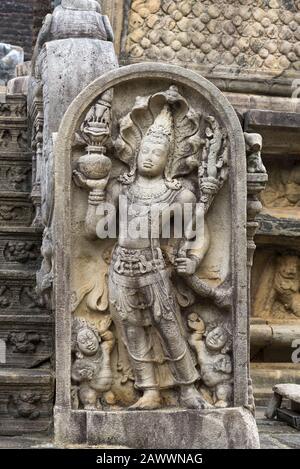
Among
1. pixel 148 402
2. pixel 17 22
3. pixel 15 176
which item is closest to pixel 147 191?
pixel 148 402

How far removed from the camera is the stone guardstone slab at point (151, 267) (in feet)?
15.3

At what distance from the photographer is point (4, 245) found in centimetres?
607

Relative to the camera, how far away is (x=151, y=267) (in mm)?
4680

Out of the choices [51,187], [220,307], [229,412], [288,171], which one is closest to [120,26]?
[288,171]

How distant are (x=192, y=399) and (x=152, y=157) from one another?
1.18 m

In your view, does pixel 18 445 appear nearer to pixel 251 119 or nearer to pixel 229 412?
pixel 229 412

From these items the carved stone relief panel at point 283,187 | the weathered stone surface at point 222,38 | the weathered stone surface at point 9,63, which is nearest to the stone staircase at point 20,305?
the weathered stone surface at point 222,38

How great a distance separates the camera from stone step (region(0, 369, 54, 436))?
5.07m

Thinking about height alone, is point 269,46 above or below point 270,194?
above

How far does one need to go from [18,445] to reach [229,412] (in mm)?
1018

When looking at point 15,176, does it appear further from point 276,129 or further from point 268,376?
point 268,376

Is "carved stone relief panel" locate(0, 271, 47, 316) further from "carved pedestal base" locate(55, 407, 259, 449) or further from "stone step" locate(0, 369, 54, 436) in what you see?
"carved pedestal base" locate(55, 407, 259, 449)

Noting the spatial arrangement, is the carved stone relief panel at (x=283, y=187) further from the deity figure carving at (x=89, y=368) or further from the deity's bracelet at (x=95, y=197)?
the deity figure carving at (x=89, y=368)

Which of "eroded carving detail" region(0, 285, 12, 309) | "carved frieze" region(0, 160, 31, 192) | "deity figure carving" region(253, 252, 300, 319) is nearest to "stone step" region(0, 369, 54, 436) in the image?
"eroded carving detail" region(0, 285, 12, 309)
